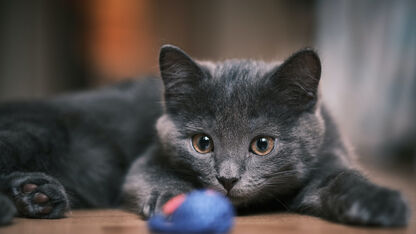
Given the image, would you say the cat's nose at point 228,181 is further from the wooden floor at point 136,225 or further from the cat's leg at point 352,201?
the cat's leg at point 352,201

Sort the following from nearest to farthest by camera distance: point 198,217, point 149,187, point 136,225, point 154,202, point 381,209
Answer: point 198,217 < point 381,209 < point 136,225 < point 154,202 < point 149,187

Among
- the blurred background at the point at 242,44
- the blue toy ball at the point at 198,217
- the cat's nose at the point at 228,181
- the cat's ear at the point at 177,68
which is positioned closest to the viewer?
the blue toy ball at the point at 198,217

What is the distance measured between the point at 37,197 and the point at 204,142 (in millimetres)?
621

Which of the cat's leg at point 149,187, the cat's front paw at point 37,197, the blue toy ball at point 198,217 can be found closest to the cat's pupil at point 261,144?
the cat's leg at point 149,187

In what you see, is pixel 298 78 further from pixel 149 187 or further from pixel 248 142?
pixel 149 187

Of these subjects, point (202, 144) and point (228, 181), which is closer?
point (228, 181)

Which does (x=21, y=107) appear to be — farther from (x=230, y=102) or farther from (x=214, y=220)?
(x=214, y=220)

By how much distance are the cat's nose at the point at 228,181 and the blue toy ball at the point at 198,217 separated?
0.24 meters

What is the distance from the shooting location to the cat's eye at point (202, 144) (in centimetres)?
176

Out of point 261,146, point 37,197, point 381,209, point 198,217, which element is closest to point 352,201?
point 381,209

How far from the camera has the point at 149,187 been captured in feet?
6.13

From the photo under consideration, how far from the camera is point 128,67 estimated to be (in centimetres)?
675

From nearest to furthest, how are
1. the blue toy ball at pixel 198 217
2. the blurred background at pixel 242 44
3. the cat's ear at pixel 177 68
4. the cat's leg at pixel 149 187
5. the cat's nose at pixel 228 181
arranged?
the blue toy ball at pixel 198 217, the cat's nose at pixel 228 181, the cat's leg at pixel 149 187, the cat's ear at pixel 177 68, the blurred background at pixel 242 44

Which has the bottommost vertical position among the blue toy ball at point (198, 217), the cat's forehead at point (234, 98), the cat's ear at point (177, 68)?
the blue toy ball at point (198, 217)
